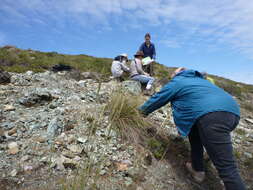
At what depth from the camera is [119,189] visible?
284 centimetres

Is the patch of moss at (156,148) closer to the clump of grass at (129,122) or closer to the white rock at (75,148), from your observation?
the clump of grass at (129,122)

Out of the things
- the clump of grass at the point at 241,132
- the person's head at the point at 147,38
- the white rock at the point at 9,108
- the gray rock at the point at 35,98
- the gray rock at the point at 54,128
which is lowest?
the clump of grass at the point at 241,132

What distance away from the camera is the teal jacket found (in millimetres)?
2720

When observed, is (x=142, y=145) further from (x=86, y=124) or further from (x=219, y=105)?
(x=219, y=105)

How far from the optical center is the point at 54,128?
A: 3727 mm

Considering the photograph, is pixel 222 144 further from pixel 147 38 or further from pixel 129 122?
pixel 147 38

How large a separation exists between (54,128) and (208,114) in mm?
2772

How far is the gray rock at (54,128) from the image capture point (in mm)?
3617

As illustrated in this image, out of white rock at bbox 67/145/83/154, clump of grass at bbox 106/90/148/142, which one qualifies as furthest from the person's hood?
white rock at bbox 67/145/83/154

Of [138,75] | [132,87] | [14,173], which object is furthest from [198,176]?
[138,75]

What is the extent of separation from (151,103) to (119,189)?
59.0 inches

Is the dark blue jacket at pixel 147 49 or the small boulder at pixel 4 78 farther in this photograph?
the dark blue jacket at pixel 147 49

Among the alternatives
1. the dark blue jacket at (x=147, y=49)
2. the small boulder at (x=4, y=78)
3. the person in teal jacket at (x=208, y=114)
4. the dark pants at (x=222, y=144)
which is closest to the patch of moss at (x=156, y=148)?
the person in teal jacket at (x=208, y=114)

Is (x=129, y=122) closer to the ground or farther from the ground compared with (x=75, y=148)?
farther from the ground
